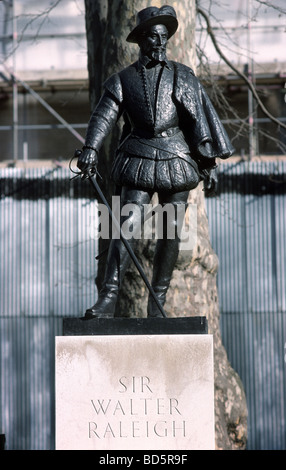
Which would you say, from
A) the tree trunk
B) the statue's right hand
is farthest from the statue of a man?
the tree trunk

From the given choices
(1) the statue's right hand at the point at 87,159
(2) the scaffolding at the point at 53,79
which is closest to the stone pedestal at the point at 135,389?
(1) the statue's right hand at the point at 87,159

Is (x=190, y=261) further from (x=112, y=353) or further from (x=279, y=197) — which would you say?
(x=279, y=197)

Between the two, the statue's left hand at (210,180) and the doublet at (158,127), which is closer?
the doublet at (158,127)

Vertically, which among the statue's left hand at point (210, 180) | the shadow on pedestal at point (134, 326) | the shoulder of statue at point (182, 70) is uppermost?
the shoulder of statue at point (182, 70)

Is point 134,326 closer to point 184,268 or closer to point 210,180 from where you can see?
point 210,180

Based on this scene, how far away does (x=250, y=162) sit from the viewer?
56.3ft

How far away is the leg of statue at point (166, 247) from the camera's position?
8.53m

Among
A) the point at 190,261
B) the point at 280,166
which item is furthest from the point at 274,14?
the point at 190,261

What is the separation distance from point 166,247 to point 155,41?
155cm

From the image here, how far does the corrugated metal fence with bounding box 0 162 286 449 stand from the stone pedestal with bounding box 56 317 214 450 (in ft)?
27.8

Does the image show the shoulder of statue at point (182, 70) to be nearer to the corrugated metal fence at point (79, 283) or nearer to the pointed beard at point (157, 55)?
the pointed beard at point (157, 55)

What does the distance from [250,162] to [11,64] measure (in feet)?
15.7

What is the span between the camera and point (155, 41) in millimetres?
8398

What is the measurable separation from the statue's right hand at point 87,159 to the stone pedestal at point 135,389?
3.67 feet
